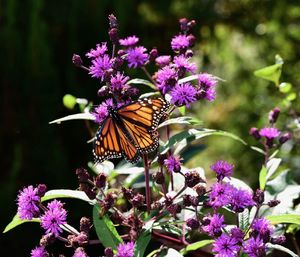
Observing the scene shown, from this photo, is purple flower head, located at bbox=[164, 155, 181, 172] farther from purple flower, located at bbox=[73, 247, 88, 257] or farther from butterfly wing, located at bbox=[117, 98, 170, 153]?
purple flower, located at bbox=[73, 247, 88, 257]

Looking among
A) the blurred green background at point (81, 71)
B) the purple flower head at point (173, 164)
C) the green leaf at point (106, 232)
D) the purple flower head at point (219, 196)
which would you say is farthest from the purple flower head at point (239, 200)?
the blurred green background at point (81, 71)

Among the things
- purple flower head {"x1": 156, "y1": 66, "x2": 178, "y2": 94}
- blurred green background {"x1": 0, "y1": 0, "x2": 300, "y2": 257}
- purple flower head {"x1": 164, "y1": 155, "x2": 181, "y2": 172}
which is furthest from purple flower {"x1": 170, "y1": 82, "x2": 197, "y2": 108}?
blurred green background {"x1": 0, "y1": 0, "x2": 300, "y2": 257}

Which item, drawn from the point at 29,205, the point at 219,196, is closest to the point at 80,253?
the point at 29,205

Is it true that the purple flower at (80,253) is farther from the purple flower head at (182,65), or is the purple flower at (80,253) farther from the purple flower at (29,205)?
the purple flower head at (182,65)

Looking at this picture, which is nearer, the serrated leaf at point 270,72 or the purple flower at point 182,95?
the purple flower at point 182,95

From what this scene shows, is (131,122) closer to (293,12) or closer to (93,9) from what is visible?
(93,9)

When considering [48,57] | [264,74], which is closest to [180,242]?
[264,74]

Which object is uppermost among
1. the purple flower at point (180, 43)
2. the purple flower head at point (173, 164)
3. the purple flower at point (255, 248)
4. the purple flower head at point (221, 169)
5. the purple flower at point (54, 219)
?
the purple flower at point (180, 43)
